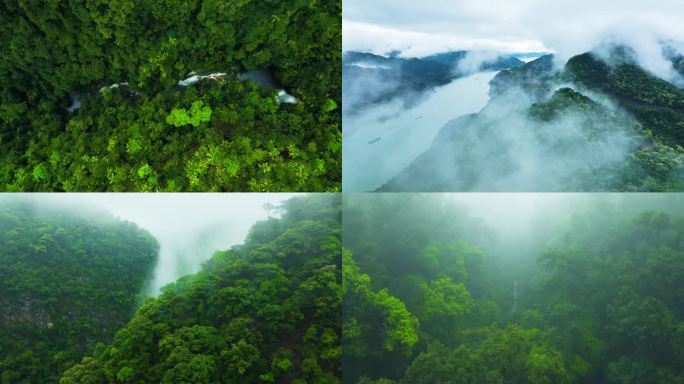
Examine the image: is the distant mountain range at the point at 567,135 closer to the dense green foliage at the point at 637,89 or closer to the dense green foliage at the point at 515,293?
the dense green foliage at the point at 637,89

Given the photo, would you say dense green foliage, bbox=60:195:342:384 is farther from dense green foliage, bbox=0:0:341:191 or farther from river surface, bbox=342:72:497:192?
dense green foliage, bbox=0:0:341:191

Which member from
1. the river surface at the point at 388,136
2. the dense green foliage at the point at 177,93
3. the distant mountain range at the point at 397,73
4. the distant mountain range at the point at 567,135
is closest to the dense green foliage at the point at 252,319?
the river surface at the point at 388,136

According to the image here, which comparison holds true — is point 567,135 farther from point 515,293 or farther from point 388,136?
point 388,136

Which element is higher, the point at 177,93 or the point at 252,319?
the point at 177,93

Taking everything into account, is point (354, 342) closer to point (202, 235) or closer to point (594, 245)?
point (202, 235)

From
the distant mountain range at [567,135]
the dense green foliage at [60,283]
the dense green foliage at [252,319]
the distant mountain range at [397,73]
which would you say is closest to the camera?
the dense green foliage at [252,319]

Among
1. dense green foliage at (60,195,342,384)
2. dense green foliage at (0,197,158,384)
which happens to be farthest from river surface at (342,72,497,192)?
dense green foliage at (0,197,158,384)

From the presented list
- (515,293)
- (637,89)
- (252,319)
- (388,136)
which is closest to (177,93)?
(388,136)
